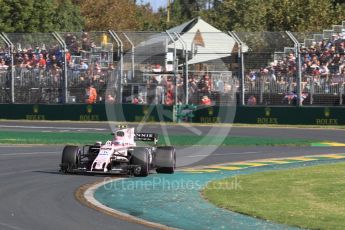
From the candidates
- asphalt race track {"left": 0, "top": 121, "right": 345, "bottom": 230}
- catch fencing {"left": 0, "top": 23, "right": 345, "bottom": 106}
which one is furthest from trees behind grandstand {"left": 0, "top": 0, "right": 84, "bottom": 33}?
asphalt race track {"left": 0, "top": 121, "right": 345, "bottom": 230}

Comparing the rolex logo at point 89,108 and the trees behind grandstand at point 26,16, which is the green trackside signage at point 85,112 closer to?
the rolex logo at point 89,108

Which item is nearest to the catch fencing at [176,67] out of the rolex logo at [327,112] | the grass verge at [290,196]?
the rolex logo at [327,112]

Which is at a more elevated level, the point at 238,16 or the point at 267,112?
the point at 238,16

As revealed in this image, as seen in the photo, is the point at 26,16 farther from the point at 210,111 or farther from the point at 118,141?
the point at 118,141

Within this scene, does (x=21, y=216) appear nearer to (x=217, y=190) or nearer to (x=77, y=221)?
(x=77, y=221)

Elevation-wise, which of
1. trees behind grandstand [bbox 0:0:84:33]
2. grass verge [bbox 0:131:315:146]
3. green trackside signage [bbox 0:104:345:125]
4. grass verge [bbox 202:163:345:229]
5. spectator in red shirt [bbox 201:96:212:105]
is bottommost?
grass verge [bbox 202:163:345:229]

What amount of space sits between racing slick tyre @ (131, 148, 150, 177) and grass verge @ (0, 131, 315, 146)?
9422 millimetres

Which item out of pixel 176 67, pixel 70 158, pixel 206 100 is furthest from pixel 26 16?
pixel 70 158

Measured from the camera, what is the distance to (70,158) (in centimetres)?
1819

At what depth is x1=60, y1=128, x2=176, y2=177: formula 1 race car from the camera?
18.0 meters

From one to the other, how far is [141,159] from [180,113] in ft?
62.5

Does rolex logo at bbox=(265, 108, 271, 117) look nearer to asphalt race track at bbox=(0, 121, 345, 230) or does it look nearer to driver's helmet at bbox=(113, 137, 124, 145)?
asphalt race track at bbox=(0, 121, 345, 230)

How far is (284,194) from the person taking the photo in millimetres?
15344

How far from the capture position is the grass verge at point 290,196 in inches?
494
